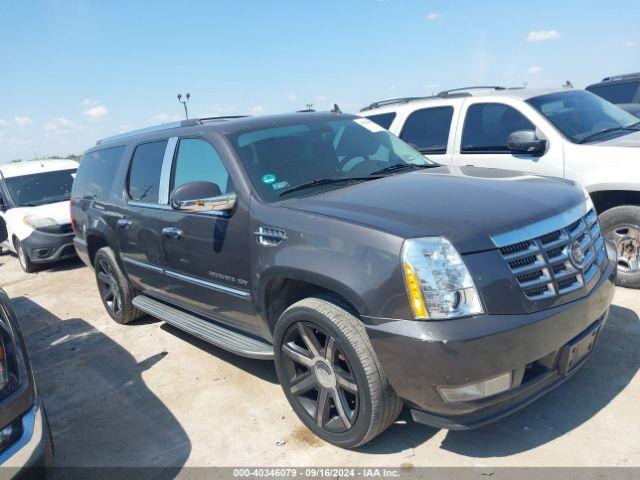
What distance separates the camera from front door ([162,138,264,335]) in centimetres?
342

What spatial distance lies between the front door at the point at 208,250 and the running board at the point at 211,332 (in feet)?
0.26

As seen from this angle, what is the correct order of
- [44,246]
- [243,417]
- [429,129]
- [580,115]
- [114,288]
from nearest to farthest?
1. [243,417]
2. [580,115]
3. [114,288]
4. [429,129]
5. [44,246]

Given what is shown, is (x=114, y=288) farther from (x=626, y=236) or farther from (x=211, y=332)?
(x=626, y=236)

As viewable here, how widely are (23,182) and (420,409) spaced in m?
9.46

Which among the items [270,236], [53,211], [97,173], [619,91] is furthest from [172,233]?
[619,91]

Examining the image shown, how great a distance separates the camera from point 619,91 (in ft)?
32.2

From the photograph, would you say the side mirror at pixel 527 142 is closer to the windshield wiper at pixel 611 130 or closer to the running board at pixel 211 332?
the windshield wiper at pixel 611 130

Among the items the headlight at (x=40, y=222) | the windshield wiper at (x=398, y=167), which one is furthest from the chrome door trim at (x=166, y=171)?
the headlight at (x=40, y=222)

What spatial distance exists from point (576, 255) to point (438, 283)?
892 millimetres

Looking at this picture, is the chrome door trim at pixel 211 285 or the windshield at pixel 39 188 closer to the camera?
the chrome door trim at pixel 211 285

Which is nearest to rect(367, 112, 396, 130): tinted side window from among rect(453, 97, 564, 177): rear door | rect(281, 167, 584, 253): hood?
rect(453, 97, 564, 177): rear door

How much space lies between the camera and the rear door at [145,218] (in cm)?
428

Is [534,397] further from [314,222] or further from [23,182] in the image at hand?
[23,182]

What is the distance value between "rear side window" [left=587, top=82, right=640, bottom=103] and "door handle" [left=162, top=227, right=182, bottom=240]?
889 cm
